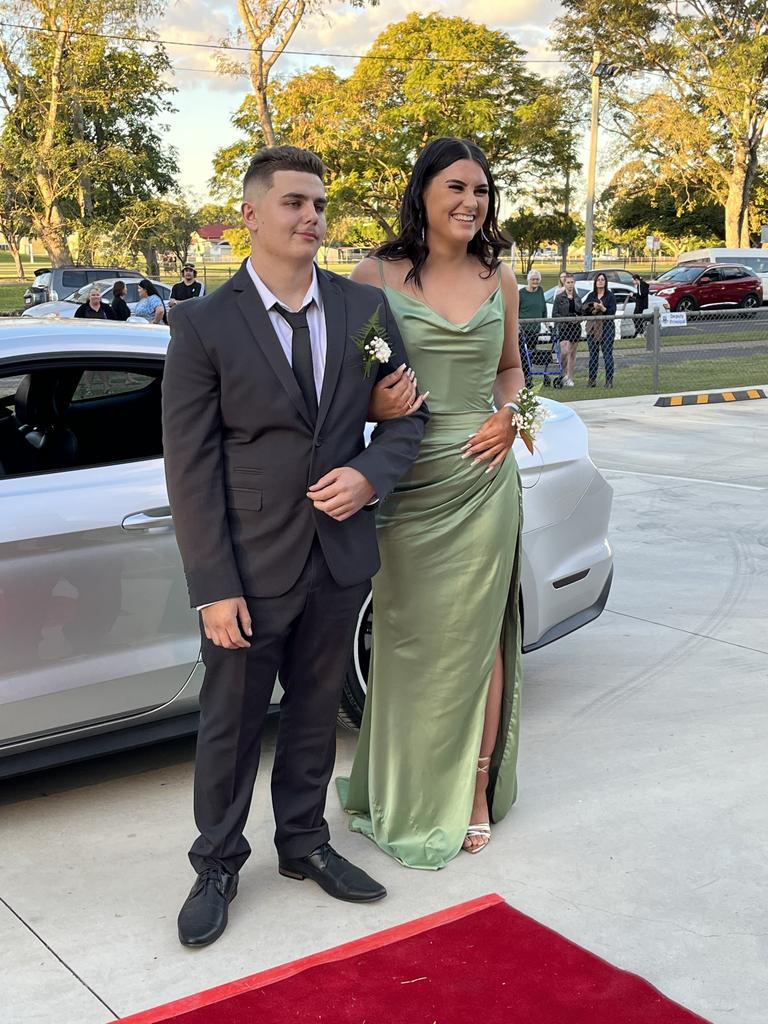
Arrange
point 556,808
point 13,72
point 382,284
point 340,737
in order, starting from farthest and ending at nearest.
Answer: point 13,72, point 340,737, point 556,808, point 382,284

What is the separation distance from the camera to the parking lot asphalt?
3.12 m

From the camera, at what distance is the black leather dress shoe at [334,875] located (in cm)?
344

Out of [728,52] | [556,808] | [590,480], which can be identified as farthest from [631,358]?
[728,52]

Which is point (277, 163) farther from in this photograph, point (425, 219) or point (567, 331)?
point (567, 331)

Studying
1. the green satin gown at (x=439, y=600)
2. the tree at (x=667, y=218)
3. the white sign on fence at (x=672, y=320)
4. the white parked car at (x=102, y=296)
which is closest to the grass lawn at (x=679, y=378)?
the white sign on fence at (x=672, y=320)

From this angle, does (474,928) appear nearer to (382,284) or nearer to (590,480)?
(382,284)

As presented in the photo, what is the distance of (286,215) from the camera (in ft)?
10.0

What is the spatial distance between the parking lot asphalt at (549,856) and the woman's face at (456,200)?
1899mm

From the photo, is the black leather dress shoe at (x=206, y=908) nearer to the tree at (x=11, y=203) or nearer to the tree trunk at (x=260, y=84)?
the tree trunk at (x=260, y=84)

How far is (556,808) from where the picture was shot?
410 centimetres

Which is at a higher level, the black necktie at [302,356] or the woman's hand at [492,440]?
the black necktie at [302,356]

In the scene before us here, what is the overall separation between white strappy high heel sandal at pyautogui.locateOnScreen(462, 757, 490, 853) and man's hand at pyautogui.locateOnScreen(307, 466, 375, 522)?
112 cm

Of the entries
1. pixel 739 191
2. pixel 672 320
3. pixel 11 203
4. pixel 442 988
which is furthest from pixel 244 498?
pixel 739 191

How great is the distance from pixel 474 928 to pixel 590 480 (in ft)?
7.28
